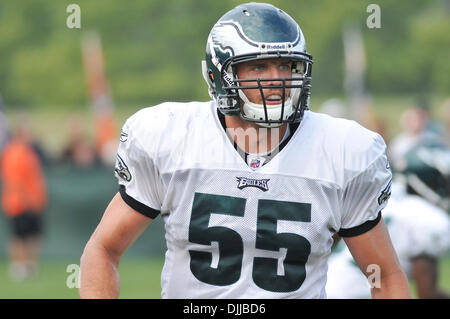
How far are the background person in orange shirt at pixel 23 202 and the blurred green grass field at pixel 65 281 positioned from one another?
255 millimetres

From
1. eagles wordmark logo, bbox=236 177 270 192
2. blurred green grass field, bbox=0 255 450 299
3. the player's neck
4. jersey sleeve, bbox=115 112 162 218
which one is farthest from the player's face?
blurred green grass field, bbox=0 255 450 299

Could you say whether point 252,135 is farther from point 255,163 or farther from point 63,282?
point 63,282

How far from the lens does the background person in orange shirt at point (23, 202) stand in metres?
10.6

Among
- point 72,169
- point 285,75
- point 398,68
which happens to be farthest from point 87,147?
point 398,68

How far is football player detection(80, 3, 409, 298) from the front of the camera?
311 centimetres

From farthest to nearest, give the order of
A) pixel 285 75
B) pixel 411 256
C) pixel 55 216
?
pixel 55 216, pixel 411 256, pixel 285 75

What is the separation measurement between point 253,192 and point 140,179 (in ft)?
1.32

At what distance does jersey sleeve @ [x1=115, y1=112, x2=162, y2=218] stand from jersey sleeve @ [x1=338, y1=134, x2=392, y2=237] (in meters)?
0.67

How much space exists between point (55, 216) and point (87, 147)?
3.88 feet

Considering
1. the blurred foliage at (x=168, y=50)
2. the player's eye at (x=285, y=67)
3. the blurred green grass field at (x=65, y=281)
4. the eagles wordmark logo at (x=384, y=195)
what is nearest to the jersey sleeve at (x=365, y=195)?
the eagles wordmark logo at (x=384, y=195)

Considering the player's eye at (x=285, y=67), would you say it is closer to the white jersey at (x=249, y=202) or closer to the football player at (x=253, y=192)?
the football player at (x=253, y=192)

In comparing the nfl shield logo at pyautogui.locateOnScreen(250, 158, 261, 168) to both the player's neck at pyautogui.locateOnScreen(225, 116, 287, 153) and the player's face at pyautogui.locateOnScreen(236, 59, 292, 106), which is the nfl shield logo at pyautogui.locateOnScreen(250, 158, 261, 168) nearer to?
the player's neck at pyautogui.locateOnScreen(225, 116, 287, 153)
